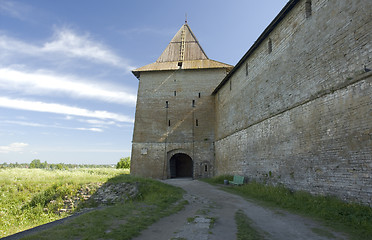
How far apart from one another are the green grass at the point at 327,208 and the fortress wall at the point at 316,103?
31 centimetres

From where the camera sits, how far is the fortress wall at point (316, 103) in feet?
22.1

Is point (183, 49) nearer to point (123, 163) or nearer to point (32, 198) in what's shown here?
point (32, 198)

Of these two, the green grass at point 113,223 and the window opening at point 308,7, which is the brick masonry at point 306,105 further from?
the green grass at point 113,223

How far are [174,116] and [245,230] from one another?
1807cm

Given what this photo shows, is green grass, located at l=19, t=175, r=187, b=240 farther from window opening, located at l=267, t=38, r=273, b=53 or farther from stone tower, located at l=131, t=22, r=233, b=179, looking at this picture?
stone tower, located at l=131, t=22, r=233, b=179

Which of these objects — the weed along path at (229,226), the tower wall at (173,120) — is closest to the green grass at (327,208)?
the weed along path at (229,226)

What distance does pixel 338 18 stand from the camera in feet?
25.5

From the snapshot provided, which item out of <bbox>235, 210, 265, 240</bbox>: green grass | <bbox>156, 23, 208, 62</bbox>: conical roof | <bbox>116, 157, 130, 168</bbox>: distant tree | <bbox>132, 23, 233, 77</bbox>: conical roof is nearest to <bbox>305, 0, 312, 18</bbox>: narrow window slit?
<bbox>235, 210, 265, 240</bbox>: green grass

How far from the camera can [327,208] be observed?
22.9ft

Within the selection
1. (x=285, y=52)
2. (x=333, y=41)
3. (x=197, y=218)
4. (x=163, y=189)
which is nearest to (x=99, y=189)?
(x=163, y=189)

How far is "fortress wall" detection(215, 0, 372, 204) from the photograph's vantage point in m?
6.75

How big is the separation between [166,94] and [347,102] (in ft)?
58.6

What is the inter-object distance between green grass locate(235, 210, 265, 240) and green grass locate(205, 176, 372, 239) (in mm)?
1927

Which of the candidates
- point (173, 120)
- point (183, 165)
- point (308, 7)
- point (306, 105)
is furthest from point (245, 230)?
point (183, 165)
